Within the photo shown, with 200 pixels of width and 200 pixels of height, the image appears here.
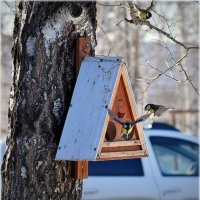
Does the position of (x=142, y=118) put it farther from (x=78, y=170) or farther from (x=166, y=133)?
(x=166, y=133)

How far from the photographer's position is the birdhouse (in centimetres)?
378

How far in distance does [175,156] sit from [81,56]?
4.61 m

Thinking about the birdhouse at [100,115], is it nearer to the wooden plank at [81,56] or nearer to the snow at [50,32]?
the wooden plank at [81,56]

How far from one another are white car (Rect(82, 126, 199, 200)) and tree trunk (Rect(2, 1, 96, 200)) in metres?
3.78

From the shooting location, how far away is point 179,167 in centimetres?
839

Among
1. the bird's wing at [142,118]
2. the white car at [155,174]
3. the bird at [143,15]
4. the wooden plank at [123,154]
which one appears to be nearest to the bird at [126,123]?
the bird's wing at [142,118]

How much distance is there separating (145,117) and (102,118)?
0.80ft

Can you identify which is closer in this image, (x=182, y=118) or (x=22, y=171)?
(x=22, y=171)

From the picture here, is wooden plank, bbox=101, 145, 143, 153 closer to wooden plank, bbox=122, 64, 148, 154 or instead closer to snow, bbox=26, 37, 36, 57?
wooden plank, bbox=122, 64, 148, 154

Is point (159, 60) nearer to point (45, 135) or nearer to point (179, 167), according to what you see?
point (179, 167)

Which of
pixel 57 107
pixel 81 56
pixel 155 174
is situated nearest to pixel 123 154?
pixel 57 107

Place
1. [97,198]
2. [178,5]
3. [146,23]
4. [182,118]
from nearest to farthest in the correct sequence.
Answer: [146,23] < [97,198] < [182,118] < [178,5]

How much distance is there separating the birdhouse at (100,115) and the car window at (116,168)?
148 inches

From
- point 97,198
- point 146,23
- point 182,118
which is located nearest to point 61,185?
point 146,23
